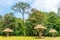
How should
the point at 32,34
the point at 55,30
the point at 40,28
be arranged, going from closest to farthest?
the point at 40,28 → the point at 55,30 → the point at 32,34

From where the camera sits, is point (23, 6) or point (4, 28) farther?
point (23, 6)

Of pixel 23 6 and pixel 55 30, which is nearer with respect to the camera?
pixel 55 30

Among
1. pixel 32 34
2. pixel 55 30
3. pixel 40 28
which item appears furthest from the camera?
pixel 32 34

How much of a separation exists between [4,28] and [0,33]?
2.40 metres

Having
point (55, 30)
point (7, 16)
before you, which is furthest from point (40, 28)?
point (7, 16)

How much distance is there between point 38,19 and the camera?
1848 inches

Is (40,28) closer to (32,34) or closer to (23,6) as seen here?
(32,34)

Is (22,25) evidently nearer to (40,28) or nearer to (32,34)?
(32,34)

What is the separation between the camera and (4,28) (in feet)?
156

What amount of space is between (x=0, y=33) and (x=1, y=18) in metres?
4.39

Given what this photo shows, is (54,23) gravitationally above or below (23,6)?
below

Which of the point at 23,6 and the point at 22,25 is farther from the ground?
the point at 23,6

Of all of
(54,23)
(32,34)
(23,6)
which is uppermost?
(23,6)

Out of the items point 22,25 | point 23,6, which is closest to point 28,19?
point 22,25
